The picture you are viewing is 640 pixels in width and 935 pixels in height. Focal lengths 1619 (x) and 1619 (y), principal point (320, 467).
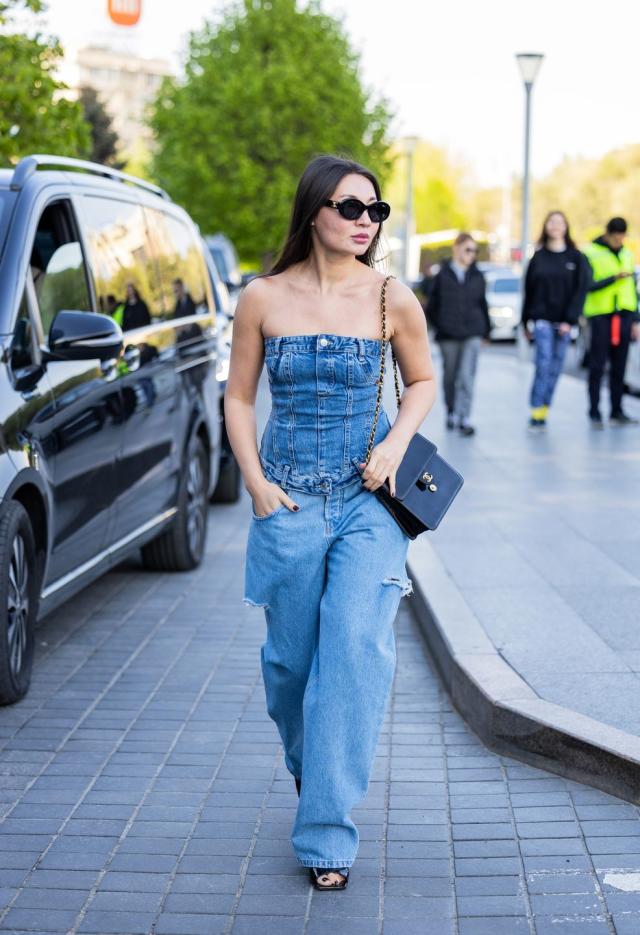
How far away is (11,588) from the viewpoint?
5797 mm

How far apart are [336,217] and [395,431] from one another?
573mm

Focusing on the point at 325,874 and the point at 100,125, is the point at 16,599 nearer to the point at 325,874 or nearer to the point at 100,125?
the point at 325,874

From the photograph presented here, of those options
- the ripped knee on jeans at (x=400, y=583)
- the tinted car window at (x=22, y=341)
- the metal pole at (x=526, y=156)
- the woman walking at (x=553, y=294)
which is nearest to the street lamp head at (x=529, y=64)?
Answer: the metal pole at (x=526, y=156)

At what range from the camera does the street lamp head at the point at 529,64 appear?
24.5 m

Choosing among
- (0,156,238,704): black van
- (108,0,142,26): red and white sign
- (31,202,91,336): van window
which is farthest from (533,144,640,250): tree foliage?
(31,202,91,336): van window

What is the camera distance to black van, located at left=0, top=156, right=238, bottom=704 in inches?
235

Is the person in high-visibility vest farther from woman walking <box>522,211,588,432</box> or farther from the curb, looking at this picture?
the curb

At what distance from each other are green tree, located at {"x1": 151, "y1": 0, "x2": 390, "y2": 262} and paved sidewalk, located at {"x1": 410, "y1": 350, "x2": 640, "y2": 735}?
37375 millimetres

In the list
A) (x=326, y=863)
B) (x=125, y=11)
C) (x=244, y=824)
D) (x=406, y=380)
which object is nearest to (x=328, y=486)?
(x=406, y=380)

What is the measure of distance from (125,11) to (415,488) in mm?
33979

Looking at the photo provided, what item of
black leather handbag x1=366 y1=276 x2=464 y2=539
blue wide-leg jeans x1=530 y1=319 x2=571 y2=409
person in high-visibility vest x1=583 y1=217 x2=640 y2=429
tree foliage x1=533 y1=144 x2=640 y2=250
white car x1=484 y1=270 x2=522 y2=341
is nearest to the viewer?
black leather handbag x1=366 y1=276 x2=464 y2=539

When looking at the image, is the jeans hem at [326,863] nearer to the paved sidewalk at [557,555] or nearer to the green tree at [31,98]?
the paved sidewalk at [557,555]

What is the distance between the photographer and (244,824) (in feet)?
15.3

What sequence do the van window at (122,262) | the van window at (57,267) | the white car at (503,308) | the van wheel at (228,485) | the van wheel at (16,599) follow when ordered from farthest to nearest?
the white car at (503,308) < the van wheel at (228,485) < the van window at (122,262) < the van window at (57,267) < the van wheel at (16,599)
